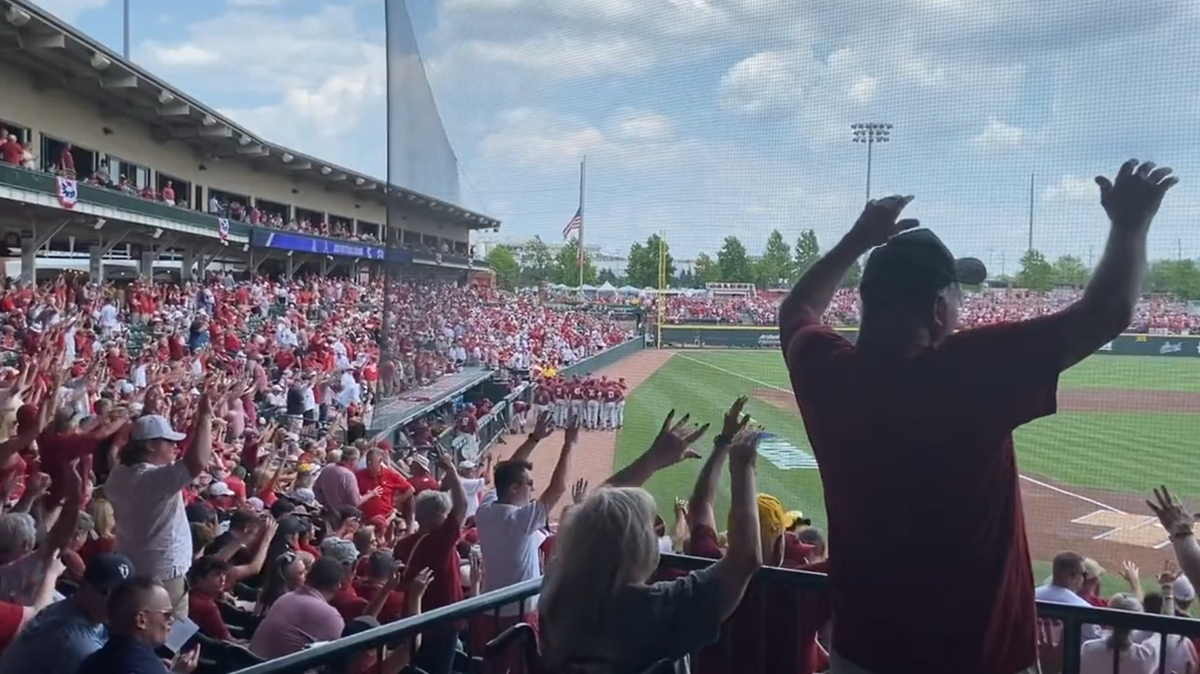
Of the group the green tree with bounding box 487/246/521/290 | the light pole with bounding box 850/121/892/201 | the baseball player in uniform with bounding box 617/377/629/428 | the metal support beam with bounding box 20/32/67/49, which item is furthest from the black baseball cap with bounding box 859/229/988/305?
the metal support beam with bounding box 20/32/67/49

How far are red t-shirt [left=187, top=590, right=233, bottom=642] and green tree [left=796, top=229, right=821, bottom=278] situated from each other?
9.44 feet

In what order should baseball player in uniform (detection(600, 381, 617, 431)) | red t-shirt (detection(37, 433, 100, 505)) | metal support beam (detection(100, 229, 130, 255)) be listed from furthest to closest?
metal support beam (detection(100, 229, 130, 255)), red t-shirt (detection(37, 433, 100, 505)), baseball player in uniform (detection(600, 381, 617, 431))

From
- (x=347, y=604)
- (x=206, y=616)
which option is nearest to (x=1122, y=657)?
(x=347, y=604)

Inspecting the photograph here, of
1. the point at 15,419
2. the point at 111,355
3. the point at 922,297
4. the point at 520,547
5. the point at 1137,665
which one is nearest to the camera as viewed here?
the point at 922,297

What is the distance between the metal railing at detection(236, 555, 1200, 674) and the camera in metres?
2.69

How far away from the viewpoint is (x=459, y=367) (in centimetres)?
512

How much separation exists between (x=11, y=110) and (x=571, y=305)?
1888cm

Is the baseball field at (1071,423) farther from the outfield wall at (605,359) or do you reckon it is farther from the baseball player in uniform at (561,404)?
the outfield wall at (605,359)

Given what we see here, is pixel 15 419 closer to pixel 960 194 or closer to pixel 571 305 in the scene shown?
pixel 571 305

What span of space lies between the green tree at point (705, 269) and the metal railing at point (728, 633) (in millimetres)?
1090

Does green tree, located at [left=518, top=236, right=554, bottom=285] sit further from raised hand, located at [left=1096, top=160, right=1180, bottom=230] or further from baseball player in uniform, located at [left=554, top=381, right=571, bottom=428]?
raised hand, located at [left=1096, top=160, right=1180, bottom=230]

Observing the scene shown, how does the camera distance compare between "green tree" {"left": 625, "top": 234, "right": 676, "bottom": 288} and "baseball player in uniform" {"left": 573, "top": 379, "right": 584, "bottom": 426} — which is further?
"baseball player in uniform" {"left": 573, "top": 379, "right": 584, "bottom": 426}

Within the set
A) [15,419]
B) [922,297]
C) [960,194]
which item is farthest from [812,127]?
[15,419]

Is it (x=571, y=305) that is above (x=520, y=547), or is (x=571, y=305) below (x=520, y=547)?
above
